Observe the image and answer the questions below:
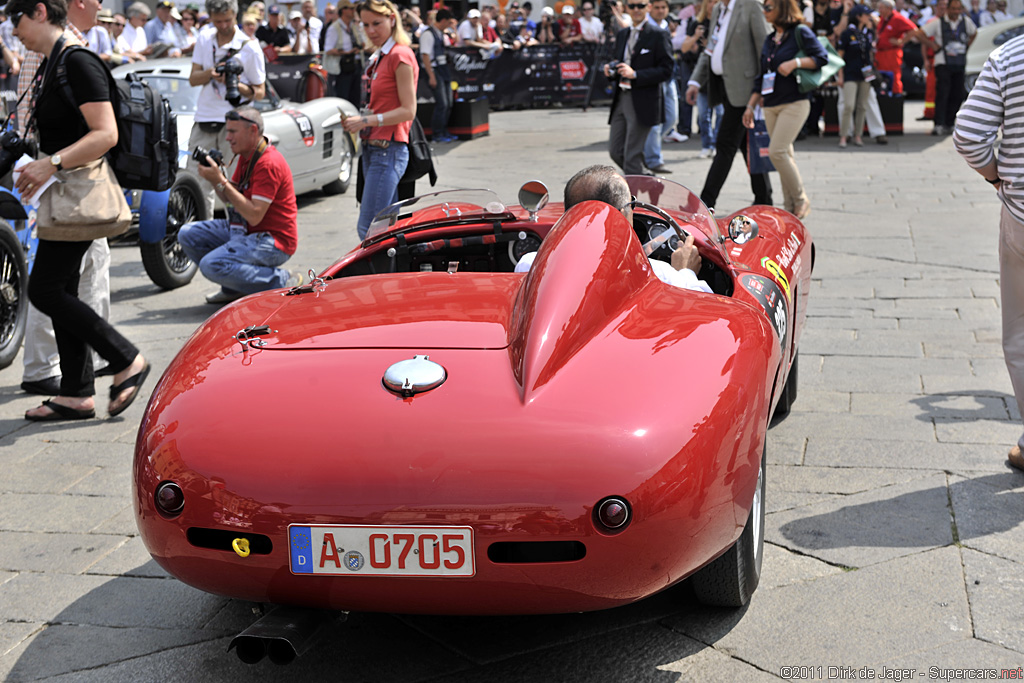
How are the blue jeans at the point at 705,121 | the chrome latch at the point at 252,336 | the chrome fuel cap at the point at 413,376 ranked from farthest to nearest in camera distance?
the blue jeans at the point at 705,121, the chrome latch at the point at 252,336, the chrome fuel cap at the point at 413,376

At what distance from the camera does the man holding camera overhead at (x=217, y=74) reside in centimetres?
864

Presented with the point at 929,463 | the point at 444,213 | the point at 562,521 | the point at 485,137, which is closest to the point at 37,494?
the point at 444,213

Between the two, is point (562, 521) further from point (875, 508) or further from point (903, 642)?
point (875, 508)

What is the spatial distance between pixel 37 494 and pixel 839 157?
1102 centimetres

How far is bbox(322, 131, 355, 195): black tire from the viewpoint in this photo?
1138 centimetres

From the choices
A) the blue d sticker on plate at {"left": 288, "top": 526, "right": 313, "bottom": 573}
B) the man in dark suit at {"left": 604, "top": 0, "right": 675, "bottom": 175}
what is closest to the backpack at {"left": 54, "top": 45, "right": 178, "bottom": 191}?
the blue d sticker on plate at {"left": 288, "top": 526, "right": 313, "bottom": 573}

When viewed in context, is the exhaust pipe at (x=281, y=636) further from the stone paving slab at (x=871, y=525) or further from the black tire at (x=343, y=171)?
the black tire at (x=343, y=171)

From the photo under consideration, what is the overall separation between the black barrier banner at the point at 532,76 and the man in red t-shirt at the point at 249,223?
47.3 feet

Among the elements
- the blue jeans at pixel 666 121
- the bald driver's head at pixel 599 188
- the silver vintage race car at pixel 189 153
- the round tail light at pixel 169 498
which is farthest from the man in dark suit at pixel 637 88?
the round tail light at pixel 169 498

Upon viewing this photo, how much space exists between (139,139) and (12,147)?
0.55 meters

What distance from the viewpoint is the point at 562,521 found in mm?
2326

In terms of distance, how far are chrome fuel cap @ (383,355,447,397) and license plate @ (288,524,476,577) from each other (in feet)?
1.15

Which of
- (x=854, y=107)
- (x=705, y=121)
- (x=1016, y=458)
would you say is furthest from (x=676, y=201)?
(x=854, y=107)

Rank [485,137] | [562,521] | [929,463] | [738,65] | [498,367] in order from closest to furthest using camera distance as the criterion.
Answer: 1. [562,521]
2. [498,367]
3. [929,463]
4. [738,65]
5. [485,137]
